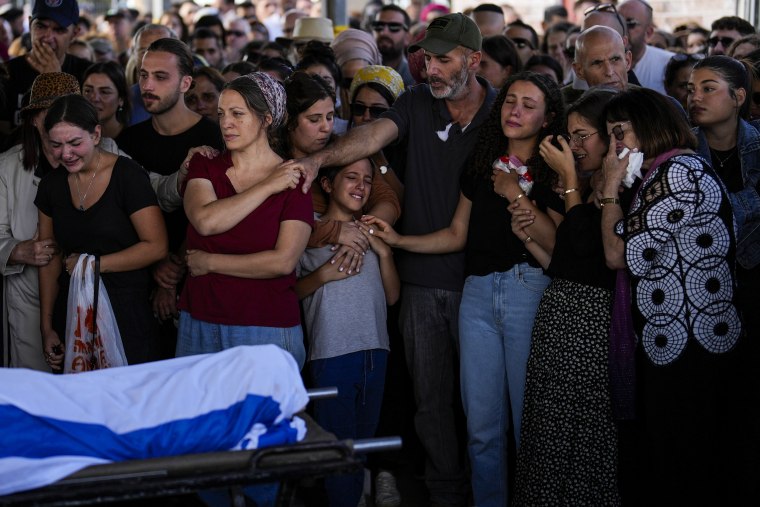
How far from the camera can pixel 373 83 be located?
5582 mm

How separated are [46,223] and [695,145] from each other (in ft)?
9.61

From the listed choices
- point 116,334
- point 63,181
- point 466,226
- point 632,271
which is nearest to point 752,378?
point 632,271

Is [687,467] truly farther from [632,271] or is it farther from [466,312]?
[466,312]

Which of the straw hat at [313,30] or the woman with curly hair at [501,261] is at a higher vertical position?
the straw hat at [313,30]

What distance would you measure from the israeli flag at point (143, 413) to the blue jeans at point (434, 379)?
5.44ft

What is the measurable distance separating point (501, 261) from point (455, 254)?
15.3 inches

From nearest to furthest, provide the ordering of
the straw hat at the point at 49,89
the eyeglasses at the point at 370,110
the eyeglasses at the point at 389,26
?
1. the straw hat at the point at 49,89
2. the eyeglasses at the point at 370,110
3. the eyeglasses at the point at 389,26

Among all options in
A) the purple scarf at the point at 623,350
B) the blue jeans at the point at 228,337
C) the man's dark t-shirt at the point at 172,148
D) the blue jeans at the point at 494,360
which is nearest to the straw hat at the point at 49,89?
the man's dark t-shirt at the point at 172,148

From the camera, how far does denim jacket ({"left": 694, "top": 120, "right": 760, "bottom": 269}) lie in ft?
14.5

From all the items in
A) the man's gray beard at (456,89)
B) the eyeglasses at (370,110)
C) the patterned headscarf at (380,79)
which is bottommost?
the eyeglasses at (370,110)

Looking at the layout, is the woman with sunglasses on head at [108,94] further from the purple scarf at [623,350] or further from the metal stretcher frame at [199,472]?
the metal stretcher frame at [199,472]

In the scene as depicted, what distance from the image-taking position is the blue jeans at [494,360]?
4.42m

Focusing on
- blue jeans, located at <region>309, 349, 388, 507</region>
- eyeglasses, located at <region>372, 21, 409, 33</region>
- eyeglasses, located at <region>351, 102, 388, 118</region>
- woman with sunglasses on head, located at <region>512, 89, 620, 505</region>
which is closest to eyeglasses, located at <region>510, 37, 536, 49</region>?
eyeglasses, located at <region>372, 21, 409, 33</region>

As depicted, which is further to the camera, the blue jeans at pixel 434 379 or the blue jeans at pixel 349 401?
the blue jeans at pixel 434 379
